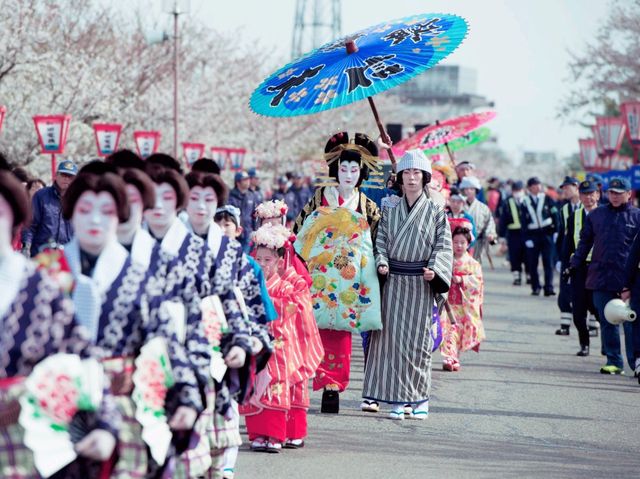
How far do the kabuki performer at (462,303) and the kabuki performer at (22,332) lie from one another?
8380mm

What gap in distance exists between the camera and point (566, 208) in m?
16.2

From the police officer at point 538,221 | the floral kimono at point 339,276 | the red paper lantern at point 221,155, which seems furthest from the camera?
the red paper lantern at point 221,155

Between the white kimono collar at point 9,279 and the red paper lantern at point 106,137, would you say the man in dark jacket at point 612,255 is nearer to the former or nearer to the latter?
the white kimono collar at point 9,279

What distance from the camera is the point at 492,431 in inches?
368

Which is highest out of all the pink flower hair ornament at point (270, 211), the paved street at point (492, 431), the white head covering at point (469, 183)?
the white head covering at point (469, 183)

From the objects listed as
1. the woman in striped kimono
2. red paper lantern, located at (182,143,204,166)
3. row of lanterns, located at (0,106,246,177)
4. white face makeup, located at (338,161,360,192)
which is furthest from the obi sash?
red paper lantern, located at (182,143,204,166)

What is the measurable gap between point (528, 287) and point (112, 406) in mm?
21681

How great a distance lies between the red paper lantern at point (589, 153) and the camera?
139 ft

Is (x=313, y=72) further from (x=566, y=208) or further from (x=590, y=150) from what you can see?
(x=590, y=150)

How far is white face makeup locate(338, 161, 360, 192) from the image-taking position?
990cm

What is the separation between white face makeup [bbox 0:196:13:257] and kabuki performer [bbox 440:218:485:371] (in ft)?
27.9

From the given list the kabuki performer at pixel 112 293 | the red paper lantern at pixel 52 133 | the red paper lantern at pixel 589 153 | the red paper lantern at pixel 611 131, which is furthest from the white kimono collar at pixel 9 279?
the red paper lantern at pixel 589 153

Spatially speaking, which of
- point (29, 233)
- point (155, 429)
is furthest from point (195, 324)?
point (29, 233)

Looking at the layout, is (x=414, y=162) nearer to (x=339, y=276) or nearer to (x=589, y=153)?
(x=339, y=276)
